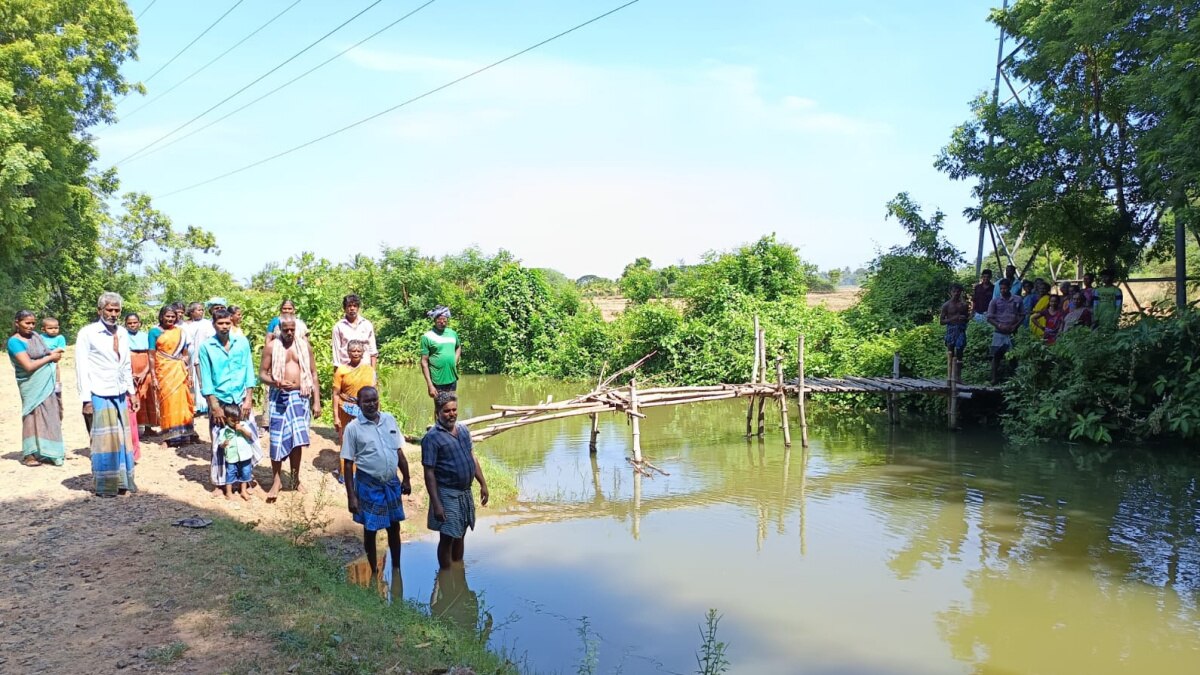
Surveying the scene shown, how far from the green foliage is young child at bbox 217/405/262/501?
34.6 feet

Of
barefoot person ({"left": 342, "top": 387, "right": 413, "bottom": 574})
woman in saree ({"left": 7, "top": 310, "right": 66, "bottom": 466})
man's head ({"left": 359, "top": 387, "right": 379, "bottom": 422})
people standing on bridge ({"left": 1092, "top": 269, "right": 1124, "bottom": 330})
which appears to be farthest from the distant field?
man's head ({"left": 359, "top": 387, "right": 379, "bottom": 422})

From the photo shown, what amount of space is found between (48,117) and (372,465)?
18127 millimetres

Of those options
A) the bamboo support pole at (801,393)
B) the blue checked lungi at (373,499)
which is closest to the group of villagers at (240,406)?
the blue checked lungi at (373,499)

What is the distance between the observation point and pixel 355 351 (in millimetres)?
7297

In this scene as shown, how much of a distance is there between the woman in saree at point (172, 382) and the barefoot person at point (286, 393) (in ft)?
6.17

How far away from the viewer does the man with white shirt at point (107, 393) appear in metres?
6.15

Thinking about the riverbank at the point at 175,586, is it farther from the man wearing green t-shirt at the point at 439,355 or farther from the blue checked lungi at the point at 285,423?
the man wearing green t-shirt at the point at 439,355

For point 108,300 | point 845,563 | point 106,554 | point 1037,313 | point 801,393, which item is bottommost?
point 845,563

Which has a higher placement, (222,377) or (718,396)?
(222,377)

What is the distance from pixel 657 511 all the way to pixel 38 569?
18.5 ft

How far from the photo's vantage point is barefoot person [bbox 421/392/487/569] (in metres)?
5.39

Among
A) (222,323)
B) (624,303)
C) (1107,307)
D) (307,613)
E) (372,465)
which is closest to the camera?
(307,613)

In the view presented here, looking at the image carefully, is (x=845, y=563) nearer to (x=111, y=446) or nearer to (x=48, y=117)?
(x=111, y=446)

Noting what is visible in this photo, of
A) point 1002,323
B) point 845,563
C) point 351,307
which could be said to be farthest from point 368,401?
point 1002,323
